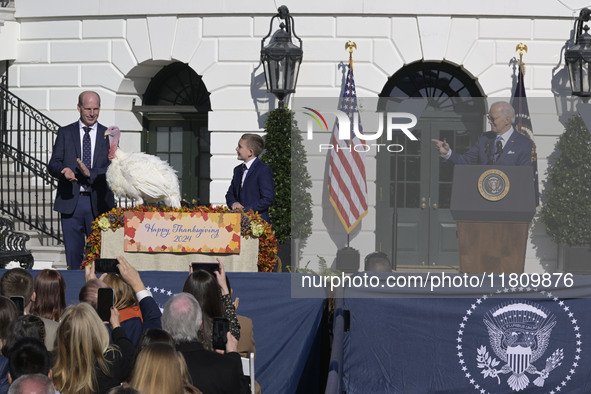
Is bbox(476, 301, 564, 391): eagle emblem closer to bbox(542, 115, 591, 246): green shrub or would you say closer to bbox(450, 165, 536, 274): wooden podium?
bbox(450, 165, 536, 274): wooden podium

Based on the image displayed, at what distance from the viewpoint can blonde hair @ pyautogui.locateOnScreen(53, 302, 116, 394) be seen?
494 centimetres

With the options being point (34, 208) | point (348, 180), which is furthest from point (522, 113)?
point (34, 208)

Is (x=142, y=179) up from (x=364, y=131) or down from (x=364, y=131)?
down

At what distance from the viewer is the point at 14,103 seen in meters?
16.6

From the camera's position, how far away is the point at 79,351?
4988 millimetres

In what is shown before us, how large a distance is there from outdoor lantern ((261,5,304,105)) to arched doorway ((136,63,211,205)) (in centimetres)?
209

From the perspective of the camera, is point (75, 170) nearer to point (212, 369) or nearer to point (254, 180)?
point (254, 180)

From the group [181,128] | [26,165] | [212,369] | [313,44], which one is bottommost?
[212,369]

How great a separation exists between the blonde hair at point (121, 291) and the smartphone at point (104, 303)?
0.90 metres

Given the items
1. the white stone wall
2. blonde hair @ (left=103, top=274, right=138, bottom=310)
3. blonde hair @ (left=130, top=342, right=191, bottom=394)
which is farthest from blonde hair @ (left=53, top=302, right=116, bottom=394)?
the white stone wall

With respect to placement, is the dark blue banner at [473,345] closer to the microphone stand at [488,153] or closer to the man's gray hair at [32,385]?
the microphone stand at [488,153]

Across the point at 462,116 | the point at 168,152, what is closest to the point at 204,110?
the point at 168,152

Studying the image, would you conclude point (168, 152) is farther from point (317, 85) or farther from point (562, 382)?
point (562, 382)

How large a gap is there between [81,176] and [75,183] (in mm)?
103
